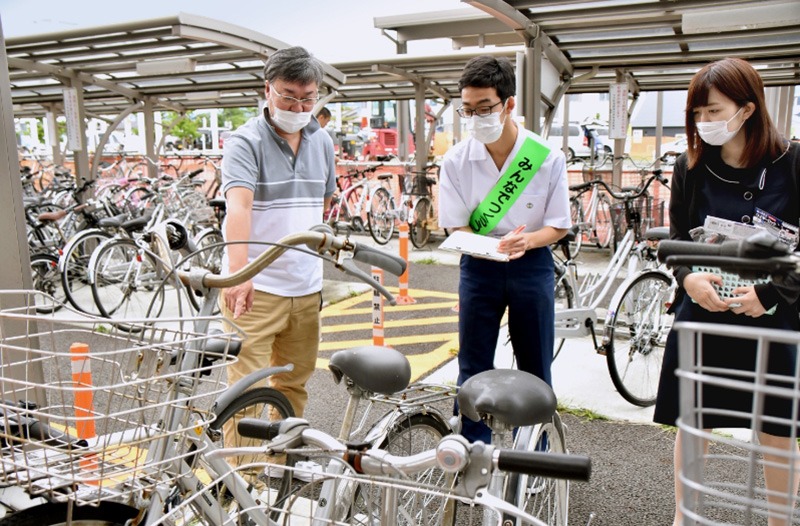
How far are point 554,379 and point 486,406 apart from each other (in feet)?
11.8

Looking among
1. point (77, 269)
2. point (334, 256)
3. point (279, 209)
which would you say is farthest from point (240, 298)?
point (77, 269)

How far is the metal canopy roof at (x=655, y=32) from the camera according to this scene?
4.61 meters

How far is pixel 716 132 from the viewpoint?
2229mm

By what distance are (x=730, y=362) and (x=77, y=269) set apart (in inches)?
264

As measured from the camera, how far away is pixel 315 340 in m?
3.04

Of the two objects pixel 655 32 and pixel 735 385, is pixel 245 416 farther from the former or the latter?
pixel 655 32

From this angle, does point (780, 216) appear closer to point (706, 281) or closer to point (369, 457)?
point (706, 281)

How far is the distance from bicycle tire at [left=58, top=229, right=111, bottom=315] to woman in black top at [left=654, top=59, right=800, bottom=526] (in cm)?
596

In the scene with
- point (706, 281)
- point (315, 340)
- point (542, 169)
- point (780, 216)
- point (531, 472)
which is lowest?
point (315, 340)

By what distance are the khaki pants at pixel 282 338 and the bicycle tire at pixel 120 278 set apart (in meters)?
3.95

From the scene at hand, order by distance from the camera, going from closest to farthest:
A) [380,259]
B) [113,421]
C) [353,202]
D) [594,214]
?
1. [380,259]
2. [113,421]
3. [594,214]
4. [353,202]

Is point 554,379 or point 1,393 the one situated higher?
point 1,393

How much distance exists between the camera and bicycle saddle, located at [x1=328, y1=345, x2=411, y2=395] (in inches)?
76.1

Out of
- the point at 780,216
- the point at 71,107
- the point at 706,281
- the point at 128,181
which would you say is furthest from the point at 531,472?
the point at 128,181
